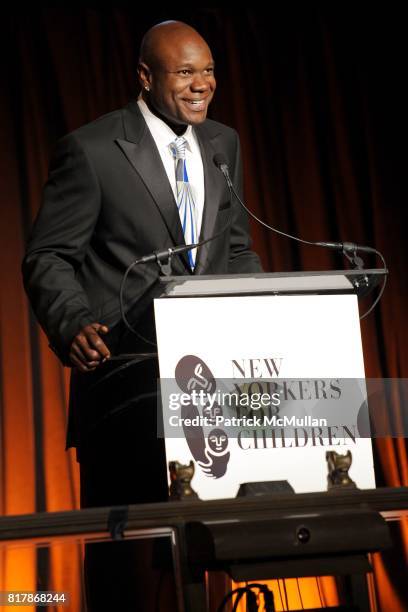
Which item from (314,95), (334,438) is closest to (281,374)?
(334,438)

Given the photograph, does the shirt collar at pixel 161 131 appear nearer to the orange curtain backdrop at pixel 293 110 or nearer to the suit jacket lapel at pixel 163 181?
the suit jacket lapel at pixel 163 181

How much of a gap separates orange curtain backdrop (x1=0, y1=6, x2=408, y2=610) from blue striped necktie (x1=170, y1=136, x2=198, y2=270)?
168 centimetres

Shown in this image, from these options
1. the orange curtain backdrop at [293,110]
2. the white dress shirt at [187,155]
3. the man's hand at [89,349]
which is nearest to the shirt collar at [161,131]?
the white dress shirt at [187,155]

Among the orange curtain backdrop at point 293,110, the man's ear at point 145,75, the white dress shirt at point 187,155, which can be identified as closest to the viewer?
the white dress shirt at point 187,155

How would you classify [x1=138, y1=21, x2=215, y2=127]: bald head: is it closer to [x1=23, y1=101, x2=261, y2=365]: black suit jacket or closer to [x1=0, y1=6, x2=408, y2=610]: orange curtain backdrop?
[x1=23, y1=101, x2=261, y2=365]: black suit jacket

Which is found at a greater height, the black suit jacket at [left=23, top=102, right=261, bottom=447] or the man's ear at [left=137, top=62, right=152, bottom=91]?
the man's ear at [left=137, top=62, right=152, bottom=91]

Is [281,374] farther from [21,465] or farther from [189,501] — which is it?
[21,465]

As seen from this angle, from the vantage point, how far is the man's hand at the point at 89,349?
163 cm

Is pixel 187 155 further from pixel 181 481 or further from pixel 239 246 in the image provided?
pixel 181 481

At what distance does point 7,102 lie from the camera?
11.7ft

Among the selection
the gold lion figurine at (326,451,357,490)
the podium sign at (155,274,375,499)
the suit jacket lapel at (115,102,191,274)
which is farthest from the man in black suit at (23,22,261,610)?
the gold lion figurine at (326,451,357,490)

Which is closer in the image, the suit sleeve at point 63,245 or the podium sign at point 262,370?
the podium sign at point 262,370

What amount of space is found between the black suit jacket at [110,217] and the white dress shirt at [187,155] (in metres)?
0.02

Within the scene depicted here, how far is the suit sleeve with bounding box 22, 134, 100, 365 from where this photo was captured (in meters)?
1.76
